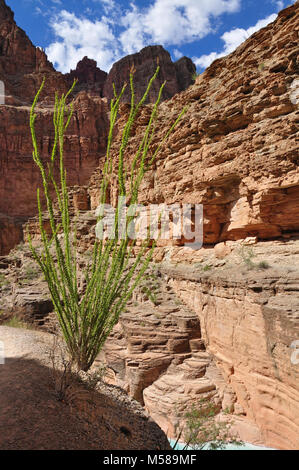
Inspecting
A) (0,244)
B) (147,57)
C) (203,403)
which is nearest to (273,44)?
(203,403)

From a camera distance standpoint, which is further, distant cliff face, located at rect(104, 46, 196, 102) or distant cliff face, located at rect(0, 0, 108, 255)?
distant cliff face, located at rect(104, 46, 196, 102)

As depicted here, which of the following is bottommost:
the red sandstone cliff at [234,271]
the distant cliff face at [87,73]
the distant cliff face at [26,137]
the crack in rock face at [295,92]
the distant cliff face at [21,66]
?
the red sandstone cliff at [234,271]

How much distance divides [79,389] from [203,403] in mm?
3322

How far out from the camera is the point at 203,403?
16.5 feet

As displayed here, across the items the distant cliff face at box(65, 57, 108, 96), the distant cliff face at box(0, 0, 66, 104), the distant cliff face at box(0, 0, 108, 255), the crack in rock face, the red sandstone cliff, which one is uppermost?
the distant cliff face at box(65, 57, 108, 96)

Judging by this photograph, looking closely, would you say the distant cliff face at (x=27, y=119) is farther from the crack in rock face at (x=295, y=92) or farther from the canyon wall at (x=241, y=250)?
the crack in rock face at (x=295, y=92)

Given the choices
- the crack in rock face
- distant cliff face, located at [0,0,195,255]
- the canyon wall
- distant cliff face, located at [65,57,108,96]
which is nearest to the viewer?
the canyon wall

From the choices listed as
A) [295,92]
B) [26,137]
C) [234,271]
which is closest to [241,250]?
[234,271]

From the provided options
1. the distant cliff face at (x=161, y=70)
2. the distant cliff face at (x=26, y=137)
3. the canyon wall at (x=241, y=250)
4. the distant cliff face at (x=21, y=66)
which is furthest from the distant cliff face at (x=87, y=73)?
the canyon wall at (x=241, y=250)

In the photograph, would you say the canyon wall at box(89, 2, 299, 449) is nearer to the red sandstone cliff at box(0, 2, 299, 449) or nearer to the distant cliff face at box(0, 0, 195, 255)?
the red sandstone cliff at box(0, 2, 299, 449)

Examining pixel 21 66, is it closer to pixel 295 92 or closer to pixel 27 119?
pixel 27 119

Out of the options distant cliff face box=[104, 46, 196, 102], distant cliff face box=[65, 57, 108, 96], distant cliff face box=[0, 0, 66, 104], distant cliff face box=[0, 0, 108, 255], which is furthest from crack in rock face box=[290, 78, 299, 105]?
distant cliff face box=[65, 57, 108, 96]

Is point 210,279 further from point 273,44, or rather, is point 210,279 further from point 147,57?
point 147,57

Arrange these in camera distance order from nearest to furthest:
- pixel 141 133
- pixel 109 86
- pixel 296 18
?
pixel 296 18 → pixel 141 133 → pixel 109 86
